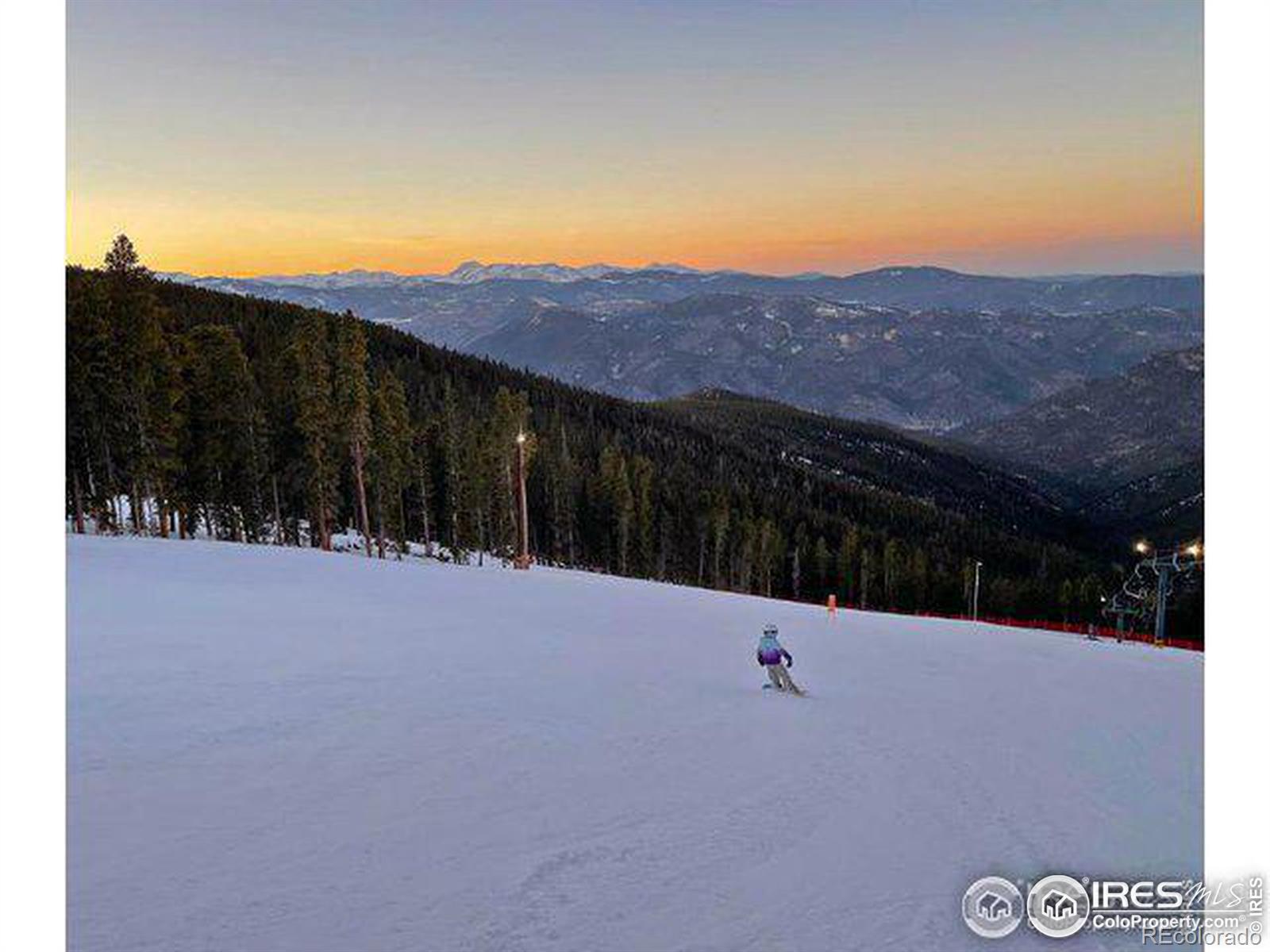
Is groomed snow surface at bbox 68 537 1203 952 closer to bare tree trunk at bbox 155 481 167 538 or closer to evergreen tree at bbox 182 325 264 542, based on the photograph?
bare tree trunk at bbox 155 481 167 538

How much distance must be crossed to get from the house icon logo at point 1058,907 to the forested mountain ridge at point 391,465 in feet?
150

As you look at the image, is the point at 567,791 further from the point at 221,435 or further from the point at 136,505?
the point at 221,435

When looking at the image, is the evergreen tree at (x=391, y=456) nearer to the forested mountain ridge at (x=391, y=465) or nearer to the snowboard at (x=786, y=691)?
the forested mountain ridge at (x=391, y=465)

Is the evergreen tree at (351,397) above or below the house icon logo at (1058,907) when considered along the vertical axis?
above

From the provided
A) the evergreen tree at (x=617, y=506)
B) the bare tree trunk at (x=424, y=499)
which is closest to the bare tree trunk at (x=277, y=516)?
the bare tree trunk at (x=424, y=499)

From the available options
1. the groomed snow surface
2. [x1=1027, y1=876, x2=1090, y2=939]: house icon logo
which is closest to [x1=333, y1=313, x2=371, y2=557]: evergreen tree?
the groomed snow surface

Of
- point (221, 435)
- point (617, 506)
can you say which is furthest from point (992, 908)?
point (617, 506)

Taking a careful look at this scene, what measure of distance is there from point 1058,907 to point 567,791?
→ 4.72 meters

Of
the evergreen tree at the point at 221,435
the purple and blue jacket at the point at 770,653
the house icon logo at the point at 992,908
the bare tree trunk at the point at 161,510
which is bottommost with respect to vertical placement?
the house icon logo at the point at 992,908

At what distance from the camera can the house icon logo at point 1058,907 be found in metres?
6.07

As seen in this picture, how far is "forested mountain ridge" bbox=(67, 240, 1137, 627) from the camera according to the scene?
43.3m

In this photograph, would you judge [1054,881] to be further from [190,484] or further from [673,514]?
[673,514]
